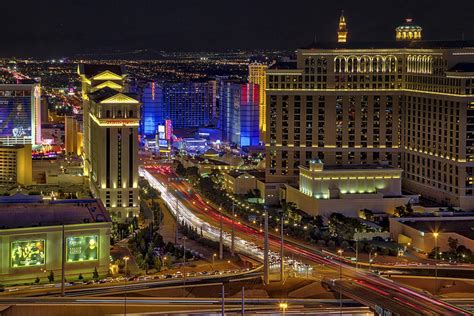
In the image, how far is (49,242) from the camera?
3155 cm

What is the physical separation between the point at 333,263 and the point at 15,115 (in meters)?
37.4

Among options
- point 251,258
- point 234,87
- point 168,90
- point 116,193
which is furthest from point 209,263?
point 168,90

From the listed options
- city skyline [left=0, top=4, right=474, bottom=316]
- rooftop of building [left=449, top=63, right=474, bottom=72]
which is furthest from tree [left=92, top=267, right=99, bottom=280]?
rooftop of building [left=449, top=63, right=474, bottom=72]

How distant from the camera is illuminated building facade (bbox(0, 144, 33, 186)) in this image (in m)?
52.8

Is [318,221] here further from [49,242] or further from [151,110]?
[151,110]

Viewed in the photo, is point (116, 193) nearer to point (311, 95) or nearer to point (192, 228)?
point (192, 228)

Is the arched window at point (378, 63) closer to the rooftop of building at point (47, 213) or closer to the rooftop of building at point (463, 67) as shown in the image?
the rooftop of building at point (463, 67)

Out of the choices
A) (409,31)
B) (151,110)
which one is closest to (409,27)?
(409,31)

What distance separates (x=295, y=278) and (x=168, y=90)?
56.6 metres

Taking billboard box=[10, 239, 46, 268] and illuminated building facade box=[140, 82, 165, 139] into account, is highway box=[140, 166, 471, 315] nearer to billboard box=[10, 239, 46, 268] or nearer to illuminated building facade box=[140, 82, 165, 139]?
billboard box=[10, 239, 46, 268]

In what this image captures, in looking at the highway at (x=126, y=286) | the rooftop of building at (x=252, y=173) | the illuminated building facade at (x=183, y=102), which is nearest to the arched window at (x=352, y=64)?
the rooftop of building at (x=252, y=173)

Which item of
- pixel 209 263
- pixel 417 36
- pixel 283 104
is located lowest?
pixel 209 263

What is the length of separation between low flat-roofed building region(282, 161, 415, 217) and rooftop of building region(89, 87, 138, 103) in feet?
27.1

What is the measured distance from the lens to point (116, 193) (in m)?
43.1
